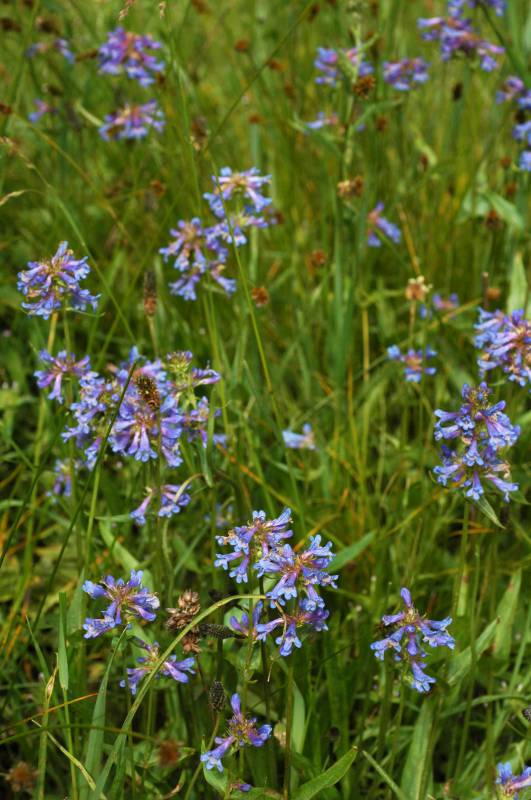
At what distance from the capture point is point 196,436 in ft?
6.33

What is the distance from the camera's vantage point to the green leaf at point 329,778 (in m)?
1.53

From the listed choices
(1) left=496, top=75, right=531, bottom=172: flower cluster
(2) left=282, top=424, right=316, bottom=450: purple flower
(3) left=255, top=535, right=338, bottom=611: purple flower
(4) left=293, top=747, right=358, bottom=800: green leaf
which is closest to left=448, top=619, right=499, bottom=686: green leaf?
(4) left=293, top=747, right=358, bottom=800: green leaf

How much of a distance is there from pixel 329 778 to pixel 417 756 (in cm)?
34

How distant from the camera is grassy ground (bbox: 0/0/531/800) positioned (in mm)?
1832

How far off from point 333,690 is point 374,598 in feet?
1.17

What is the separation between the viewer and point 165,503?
6.36ft

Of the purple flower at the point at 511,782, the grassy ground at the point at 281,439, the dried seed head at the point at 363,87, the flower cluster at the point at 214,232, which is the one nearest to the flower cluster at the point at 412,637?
the grassy ground at the point at 281,439

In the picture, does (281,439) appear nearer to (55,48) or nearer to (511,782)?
(511,782)

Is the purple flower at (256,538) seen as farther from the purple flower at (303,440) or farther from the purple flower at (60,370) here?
the purple flower at (303,440)

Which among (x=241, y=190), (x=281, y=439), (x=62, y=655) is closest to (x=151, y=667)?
(x=62, y=655)

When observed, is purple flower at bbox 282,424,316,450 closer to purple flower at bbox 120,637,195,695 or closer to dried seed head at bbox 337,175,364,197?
dried seed head at bbox 337,175,364,197

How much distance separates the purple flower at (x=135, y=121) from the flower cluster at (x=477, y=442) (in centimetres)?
169

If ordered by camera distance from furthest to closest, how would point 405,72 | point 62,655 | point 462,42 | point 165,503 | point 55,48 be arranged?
point 55,48 < point 405,72 < point 462,42 < point 165,503 < point 62,655

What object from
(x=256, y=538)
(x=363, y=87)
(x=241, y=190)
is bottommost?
(x=256, y=538)
